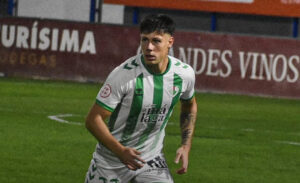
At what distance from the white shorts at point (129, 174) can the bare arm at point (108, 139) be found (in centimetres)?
47

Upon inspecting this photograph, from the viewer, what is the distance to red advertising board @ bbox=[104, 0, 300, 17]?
2533 centimetres

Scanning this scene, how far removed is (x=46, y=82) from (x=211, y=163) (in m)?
11.1

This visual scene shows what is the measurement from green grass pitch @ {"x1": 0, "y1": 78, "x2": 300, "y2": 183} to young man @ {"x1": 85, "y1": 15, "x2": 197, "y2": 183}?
12.4ft

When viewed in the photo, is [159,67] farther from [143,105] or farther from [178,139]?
[178,139]

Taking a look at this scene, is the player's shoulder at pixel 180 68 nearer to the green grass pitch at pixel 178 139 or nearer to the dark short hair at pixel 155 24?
the dark short hair at pixel 155 24

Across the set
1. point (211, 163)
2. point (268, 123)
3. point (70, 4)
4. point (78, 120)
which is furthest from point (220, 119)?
point (70, 4)

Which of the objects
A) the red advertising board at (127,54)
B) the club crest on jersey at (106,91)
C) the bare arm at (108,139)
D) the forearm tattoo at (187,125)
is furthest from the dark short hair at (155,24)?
the red advertising board at (127,54)

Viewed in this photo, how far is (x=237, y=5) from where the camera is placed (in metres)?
26.2

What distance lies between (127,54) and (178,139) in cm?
866

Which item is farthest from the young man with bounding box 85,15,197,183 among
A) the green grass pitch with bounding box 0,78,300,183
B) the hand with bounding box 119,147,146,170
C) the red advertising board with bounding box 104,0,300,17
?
the red advertising board with bounding box 104,0,300,17

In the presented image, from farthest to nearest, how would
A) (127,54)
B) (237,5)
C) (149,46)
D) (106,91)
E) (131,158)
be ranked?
(237,5) < (127,54) < (106,91) < (149,46) < (131,158)

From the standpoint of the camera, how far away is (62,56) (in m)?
22.9

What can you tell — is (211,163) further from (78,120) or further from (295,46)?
(295,46)

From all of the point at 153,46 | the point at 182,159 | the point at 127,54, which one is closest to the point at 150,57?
the point at 153,46
